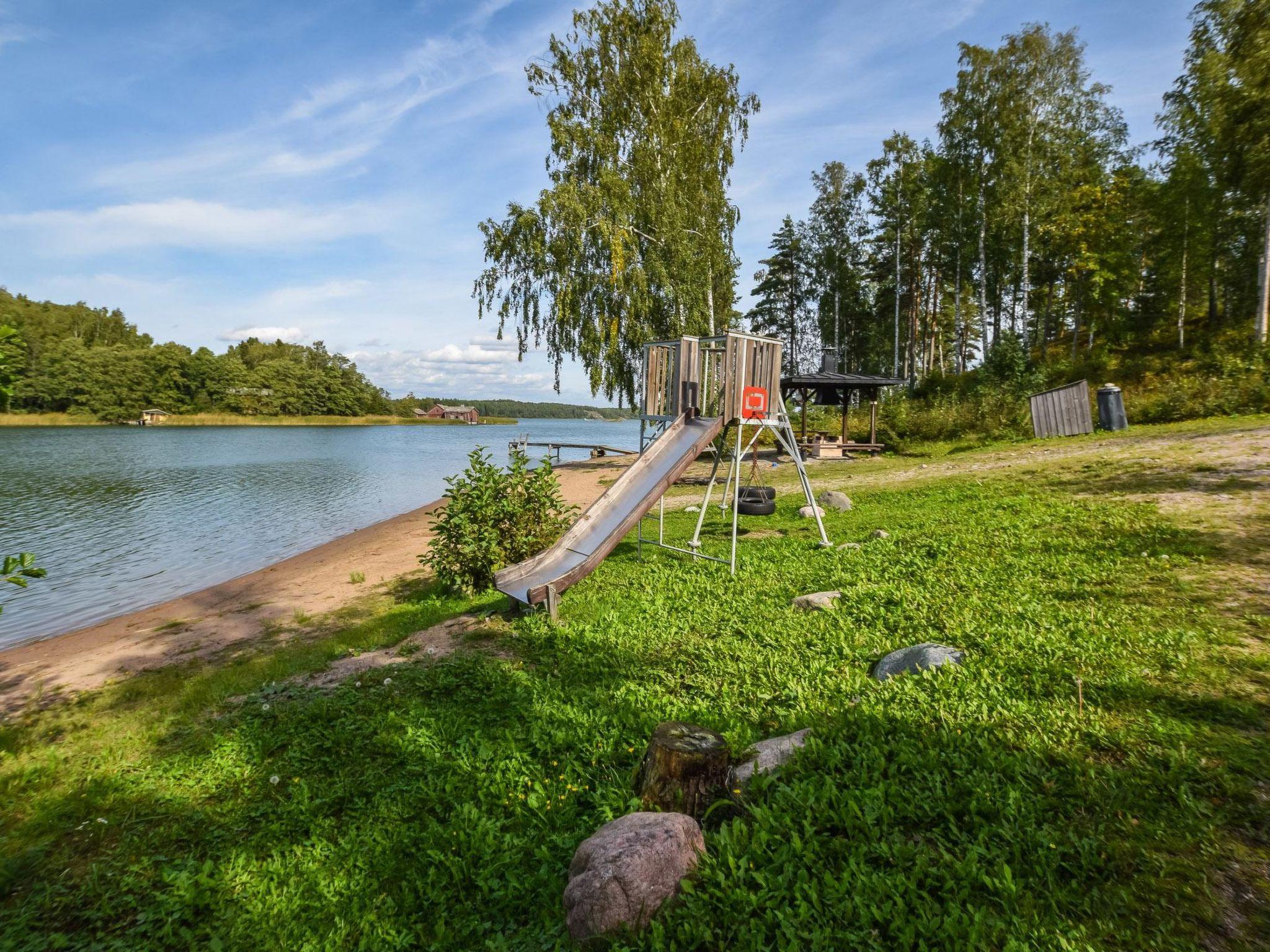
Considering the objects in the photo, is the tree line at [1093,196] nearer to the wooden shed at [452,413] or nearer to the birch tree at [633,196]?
the birch tree at [633,196]

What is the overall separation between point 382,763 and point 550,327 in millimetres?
23099

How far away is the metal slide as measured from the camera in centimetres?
741

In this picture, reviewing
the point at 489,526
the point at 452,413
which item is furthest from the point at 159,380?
the point at 489,526

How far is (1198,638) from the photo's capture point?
4844 mm

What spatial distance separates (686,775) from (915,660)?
236cm

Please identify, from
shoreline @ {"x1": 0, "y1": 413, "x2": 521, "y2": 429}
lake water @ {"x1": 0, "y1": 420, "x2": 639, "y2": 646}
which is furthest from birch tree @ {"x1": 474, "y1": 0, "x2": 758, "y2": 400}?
shoreline @ {"x1": 0, "y1": 413, "x2": 521, "y2": 429}

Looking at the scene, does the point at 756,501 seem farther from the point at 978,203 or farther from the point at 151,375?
the point at 151,375

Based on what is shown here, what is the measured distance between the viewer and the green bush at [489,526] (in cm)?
849

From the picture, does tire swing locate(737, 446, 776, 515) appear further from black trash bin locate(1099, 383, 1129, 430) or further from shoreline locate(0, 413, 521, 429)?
shoreline locate(0, 413, 521, 429)

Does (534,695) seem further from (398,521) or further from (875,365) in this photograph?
(875,365)

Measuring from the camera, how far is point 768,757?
3.84 m

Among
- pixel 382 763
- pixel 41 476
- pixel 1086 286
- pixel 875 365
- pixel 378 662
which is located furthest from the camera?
pixel 875 365

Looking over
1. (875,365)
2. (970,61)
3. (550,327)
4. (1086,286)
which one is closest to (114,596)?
(550,327)

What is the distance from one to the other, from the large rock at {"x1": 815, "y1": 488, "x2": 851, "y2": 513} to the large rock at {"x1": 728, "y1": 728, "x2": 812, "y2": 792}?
8787 millimetres
